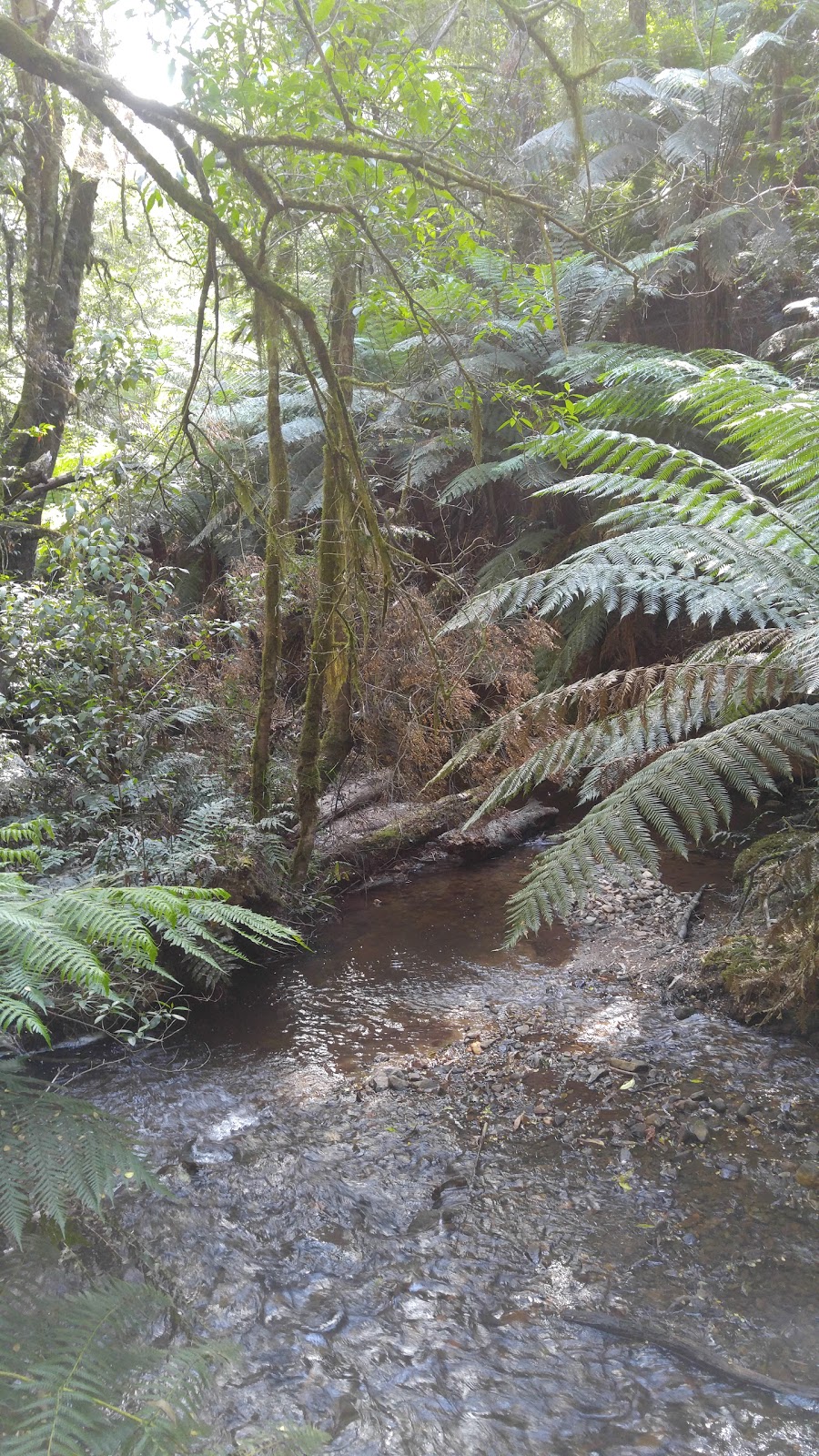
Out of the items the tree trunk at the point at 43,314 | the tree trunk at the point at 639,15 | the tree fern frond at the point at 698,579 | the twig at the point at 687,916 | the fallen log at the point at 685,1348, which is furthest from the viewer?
the tree trunk at the point at 639,15

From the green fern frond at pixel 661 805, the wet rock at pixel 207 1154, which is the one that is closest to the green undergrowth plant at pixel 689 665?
the green fern frond at pixel 661 805

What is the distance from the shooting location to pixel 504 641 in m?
5.18

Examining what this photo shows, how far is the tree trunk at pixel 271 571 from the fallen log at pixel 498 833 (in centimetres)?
136

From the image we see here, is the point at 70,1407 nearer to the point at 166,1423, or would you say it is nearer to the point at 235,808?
the point at 166,1423

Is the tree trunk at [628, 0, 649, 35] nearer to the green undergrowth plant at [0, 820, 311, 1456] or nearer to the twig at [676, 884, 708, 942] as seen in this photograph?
the twig at [676, 884, 708, 942]

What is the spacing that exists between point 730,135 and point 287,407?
403 cm

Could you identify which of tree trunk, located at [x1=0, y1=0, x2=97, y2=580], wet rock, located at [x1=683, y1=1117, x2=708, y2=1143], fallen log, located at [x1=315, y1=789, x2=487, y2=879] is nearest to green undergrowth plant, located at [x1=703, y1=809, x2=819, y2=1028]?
wet rock, located at [x1=683, y1=1117, x2=708, y2=1143]

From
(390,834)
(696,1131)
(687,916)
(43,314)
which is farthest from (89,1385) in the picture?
(43,314)

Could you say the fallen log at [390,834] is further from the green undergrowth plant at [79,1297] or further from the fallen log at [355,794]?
the green undergrowth plant at [79,1297]

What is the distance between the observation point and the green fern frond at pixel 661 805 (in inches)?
91.9

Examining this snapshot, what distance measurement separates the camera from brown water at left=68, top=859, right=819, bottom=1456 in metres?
1.58

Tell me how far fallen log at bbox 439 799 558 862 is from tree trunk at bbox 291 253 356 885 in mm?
1144

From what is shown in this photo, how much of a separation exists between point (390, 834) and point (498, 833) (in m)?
0.70

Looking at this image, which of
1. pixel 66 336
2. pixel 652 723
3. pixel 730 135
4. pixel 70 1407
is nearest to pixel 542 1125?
pixel 652 723
